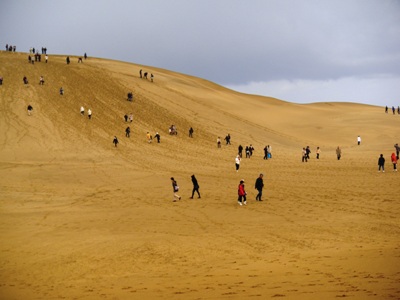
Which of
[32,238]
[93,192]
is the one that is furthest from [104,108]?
[32,238]

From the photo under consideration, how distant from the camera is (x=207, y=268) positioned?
11172 mm

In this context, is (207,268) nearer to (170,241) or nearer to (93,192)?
(170,241)

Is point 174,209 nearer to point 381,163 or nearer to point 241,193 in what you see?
point 241,193

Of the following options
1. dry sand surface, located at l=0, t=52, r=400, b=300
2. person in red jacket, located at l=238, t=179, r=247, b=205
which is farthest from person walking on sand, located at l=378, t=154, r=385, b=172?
person in red jacket, located at l=238, t=179, r=247, b=205

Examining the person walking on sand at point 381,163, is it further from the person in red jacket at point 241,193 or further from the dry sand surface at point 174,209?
the person in red jacket at point 241,193

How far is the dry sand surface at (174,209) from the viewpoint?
10.0 metres

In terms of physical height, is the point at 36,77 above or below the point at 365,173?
above

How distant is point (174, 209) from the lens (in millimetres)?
19922

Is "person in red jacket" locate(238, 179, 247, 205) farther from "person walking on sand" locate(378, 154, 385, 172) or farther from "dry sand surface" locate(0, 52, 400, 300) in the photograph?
"person walking on sand" locate(378, 154, 385, 172)

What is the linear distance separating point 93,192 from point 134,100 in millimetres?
31666

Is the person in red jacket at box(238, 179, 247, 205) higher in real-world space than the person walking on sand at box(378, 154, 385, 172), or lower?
lower

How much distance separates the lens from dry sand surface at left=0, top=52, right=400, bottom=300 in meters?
10.0

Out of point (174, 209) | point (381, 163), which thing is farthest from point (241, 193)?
point (381, 163)

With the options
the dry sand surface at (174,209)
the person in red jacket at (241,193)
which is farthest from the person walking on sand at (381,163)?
the person in red jacket at (241,193)
